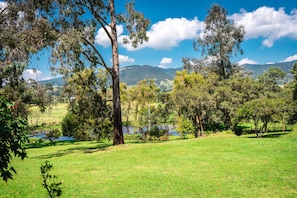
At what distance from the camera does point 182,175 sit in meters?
9.16

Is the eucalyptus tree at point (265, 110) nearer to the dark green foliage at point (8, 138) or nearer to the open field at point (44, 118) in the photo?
the dark green foliage at point (8, 138)

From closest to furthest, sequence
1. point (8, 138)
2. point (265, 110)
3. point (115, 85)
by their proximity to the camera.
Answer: point (8, 138) < point (115, 85) < point (265, 110)

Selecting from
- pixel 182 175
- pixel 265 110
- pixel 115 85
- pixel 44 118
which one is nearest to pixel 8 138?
pixel 182 175

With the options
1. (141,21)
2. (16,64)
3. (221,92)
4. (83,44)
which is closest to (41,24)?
(83,44)

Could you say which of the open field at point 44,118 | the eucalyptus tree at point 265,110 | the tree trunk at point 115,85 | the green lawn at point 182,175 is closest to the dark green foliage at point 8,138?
the green lawn at point 182,175

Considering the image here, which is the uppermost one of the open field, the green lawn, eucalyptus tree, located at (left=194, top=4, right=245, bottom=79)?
eucalyptus tree, located at (left=194, top=4, right=245, bottom=79)

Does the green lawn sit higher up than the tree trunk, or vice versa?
the tree trunk

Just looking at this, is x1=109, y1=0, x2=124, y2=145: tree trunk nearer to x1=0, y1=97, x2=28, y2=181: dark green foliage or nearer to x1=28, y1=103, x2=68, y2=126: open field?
x1=0, y1=97, x2=28, y2=181: dark green foliage

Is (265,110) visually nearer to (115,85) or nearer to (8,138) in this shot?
(115,85)

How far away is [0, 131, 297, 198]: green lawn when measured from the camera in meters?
7.53

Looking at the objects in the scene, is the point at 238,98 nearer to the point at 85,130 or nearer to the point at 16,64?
the point at 85,130

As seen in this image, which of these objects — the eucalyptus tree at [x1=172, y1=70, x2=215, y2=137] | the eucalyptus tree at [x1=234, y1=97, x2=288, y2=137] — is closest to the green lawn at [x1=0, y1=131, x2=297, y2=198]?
the eucalyptus tree at [x1=234, y1=97, x2=288, y2=137]

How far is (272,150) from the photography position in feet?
40.3

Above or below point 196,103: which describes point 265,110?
below
